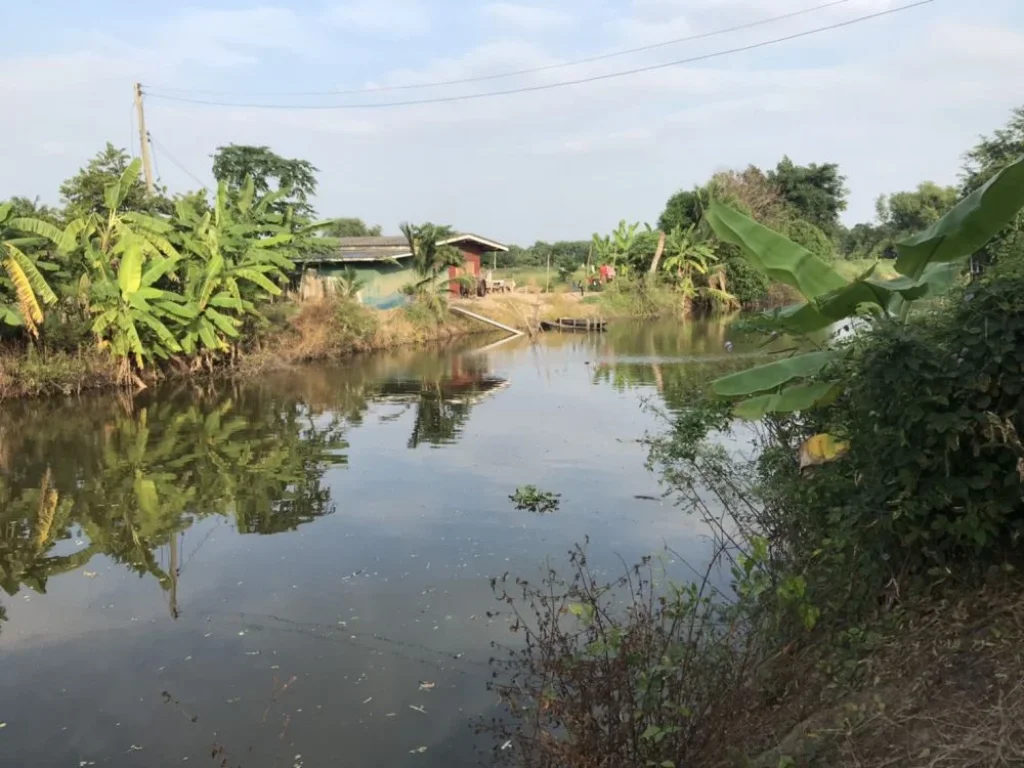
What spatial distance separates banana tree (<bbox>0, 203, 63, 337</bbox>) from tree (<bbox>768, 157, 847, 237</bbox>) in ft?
141

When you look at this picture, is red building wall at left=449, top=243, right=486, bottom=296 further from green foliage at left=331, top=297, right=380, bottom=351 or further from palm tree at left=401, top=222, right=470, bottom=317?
green foliage at left=331, top=297, right=380, bottom=351

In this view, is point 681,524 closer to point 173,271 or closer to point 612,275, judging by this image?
point 173,271

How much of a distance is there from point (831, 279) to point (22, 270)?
568 inches

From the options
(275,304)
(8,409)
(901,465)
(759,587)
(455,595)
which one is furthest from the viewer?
(275,304)

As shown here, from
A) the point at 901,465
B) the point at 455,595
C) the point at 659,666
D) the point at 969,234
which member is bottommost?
the point at 455,595

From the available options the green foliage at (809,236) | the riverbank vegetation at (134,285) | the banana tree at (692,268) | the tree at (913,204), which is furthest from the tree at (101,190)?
the tree at (913,204)

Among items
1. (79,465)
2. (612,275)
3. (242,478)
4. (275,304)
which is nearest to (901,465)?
(242,478)

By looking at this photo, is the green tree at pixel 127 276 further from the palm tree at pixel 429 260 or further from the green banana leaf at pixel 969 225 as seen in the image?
the green banana leaf at pixel 969 225

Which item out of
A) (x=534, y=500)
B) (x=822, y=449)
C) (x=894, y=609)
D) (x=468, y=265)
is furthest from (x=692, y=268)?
(x=894, y=609)

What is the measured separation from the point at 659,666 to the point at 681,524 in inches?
194

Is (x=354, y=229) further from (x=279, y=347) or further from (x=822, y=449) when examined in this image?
(x=822, y=449)

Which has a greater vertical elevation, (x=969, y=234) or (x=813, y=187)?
(x=813, y=187)

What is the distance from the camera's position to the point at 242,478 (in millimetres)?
10281

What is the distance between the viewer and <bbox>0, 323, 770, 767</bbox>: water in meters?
4.66
